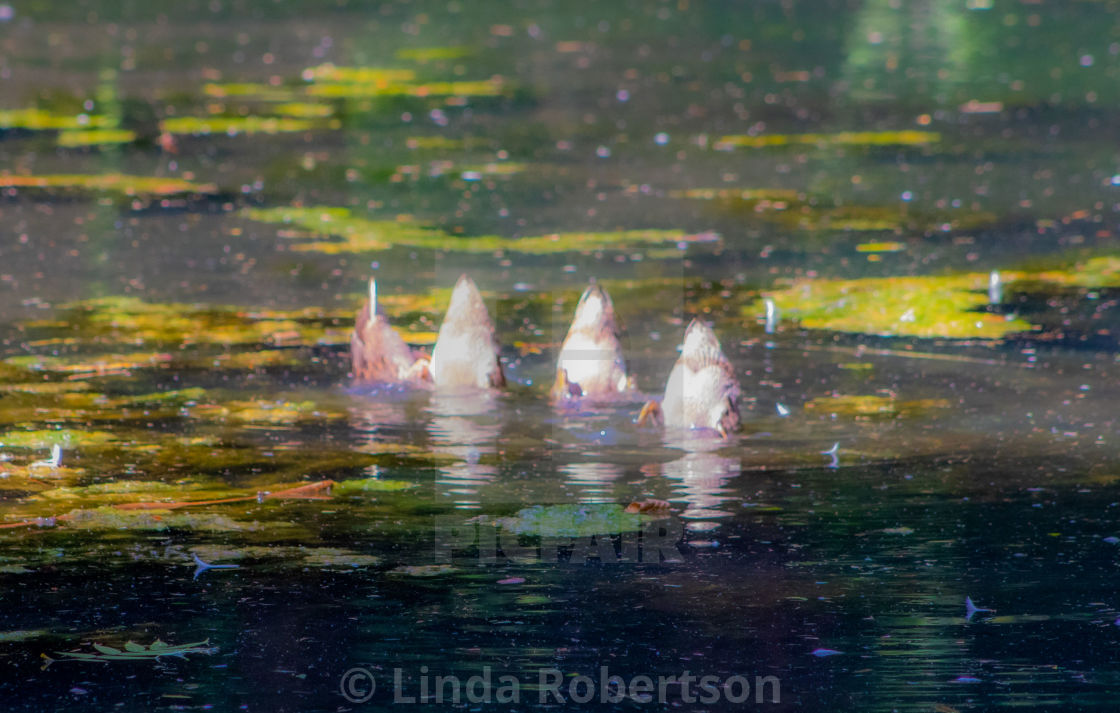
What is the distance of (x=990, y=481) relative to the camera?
29.7 feet

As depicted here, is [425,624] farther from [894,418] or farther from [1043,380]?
[1043,380]

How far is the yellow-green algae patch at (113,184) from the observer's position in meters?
18.6

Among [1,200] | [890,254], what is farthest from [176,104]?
[890,254]

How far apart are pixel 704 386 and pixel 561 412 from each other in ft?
3.33

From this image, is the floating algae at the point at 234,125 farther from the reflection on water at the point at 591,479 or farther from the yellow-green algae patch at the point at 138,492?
the reflection on water at the point at 591,479

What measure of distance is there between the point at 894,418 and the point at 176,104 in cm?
1703

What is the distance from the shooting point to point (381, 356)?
11109mm

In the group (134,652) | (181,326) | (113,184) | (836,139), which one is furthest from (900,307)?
(113,184)

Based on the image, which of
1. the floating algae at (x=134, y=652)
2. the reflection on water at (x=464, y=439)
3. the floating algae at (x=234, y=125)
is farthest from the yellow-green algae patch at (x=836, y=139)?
the floating algae at (x=134, y=652)

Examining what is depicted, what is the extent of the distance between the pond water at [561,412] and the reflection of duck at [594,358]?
0.60 feet

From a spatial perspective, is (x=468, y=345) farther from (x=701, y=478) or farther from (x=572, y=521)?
(x=572, y=521)

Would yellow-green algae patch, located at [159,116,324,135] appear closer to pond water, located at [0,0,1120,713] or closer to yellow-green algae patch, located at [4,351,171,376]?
pond water, located at [0,0,1120,713]

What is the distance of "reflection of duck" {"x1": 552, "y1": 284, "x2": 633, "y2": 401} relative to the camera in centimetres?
1062

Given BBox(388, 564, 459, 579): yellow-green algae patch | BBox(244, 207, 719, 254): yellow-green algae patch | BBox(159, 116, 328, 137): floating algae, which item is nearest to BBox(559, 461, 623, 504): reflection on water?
BBox(388, 564, 459, 579): yellow-green algae patch
